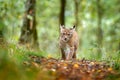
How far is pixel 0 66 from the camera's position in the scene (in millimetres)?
7266

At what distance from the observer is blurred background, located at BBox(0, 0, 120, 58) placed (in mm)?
15595

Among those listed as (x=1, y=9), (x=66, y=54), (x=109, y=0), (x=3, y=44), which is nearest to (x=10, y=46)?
(x=3, y=44)

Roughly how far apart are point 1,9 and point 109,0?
10641 millimetres

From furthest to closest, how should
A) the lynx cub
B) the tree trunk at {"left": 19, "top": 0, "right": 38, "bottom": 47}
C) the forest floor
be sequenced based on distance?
the tree trunk at {"left": 19, "top": 0, "right": 38, "bottom": 47}, the lynx cub, the forest floor

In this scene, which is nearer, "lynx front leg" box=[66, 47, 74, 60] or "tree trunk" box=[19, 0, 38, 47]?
"lynx front leg" box=[66, 47, 74, 60]

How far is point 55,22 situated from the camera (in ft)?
115

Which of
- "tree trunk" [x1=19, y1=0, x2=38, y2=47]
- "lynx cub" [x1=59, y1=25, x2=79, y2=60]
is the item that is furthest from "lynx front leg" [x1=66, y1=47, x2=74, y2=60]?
"tree trunk" [x1=19, y1=0, x2=38, y2=47]

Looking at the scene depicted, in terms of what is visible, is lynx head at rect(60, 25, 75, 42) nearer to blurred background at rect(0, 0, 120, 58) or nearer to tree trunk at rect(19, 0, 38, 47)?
blurred background at rect(0, 0, 120, 58)

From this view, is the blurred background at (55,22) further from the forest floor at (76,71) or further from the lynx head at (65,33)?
the forest floor at (76,71)

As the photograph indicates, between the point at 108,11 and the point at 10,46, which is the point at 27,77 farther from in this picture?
the point at 108,11

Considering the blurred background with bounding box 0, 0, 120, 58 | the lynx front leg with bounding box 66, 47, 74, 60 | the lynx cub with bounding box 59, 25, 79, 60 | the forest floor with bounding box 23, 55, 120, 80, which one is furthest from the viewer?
the blurred background with bounding box 0, 0, 120, 58

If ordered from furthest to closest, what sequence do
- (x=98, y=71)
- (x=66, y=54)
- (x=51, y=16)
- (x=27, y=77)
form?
(x=51, y=16) < (x=66, y=54) < (x=98, y=71) < (x=27, y=77)

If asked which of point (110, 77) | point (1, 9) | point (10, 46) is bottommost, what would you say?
point (110, 77)

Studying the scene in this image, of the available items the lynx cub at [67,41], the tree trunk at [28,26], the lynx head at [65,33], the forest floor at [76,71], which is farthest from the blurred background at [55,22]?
the forest floor at [76,71]
